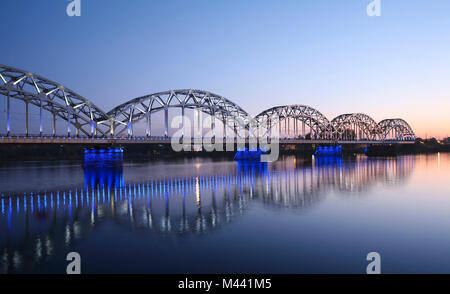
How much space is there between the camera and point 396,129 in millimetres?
127438

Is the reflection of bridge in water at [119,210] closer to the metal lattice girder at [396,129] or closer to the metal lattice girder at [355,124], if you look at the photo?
the metal lattice girder at [355,124]

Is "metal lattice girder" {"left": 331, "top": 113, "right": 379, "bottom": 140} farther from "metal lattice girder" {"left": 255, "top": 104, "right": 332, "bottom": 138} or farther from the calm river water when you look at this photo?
the calm river water

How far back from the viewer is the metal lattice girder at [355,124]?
11128 cm

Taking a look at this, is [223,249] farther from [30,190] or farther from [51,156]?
[51,156]

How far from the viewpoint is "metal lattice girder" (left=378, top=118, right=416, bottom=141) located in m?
124

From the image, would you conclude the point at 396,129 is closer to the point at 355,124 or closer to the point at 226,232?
the point at 355,124

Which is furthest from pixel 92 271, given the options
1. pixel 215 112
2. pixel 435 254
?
pixel 215 112

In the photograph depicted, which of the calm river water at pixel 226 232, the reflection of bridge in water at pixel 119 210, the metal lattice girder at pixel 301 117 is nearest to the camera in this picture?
the calm river water at pixel 226 232

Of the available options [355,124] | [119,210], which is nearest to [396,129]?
[355,124]

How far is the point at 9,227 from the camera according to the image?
1212cm

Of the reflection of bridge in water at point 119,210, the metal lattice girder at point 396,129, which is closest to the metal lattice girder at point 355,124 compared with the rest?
the metal lattice girder at point 396,129

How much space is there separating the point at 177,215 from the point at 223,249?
5289mm

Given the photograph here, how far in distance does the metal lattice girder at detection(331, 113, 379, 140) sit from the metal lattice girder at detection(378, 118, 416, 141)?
16.4 ft

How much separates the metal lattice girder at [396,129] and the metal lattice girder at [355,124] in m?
4.99
